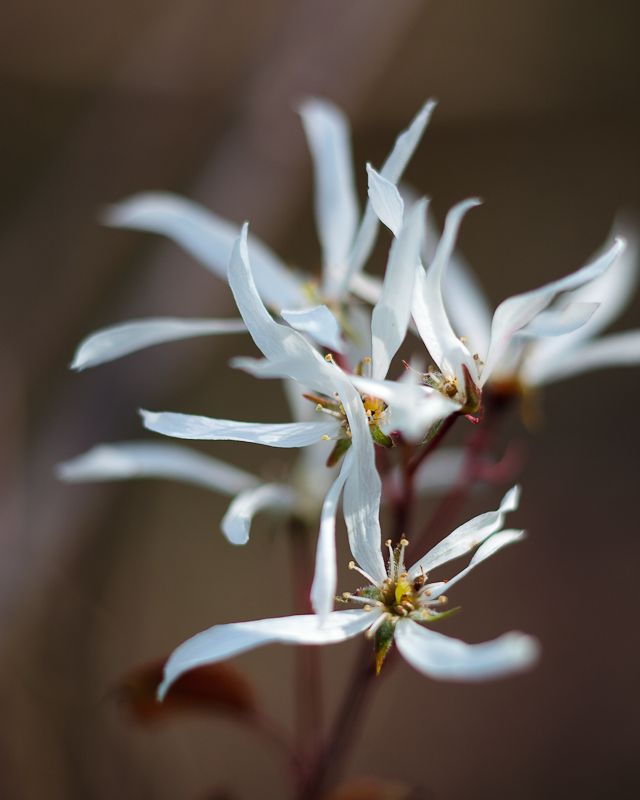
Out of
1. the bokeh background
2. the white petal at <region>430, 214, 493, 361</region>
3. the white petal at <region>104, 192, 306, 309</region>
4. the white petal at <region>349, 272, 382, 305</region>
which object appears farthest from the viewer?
the bokeh background

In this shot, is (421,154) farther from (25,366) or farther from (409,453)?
(409,453)


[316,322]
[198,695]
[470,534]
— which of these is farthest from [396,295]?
[198,695]

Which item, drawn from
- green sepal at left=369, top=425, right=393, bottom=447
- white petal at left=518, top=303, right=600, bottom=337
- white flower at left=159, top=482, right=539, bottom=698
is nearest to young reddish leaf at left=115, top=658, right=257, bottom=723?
white flower at left=159, top=482, right=539, bottom=698

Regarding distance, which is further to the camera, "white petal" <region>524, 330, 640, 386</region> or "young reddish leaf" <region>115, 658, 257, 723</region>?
"white petal" <region>524, 330, 640, 386</region>

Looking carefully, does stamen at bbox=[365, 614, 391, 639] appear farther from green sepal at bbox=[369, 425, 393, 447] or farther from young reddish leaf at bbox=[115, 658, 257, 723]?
young reddish leaf at bbox=[115, 658, 257, 723]

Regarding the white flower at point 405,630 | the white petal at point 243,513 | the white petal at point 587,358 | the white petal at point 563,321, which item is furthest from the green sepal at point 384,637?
the white petal at point 587,358

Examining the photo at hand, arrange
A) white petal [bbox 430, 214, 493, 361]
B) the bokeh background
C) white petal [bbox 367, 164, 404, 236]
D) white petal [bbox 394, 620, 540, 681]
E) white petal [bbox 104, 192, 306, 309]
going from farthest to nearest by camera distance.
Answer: the bokeh background < white petal [bbox 430, 214, 493, 361] < white petal [bbox 104, 192, 306, 309] < white petal [bbox 367, 164, 404, 236] < white petal [bbox 394, 620, 540, 681]

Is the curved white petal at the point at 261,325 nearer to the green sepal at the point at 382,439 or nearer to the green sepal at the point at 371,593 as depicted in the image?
the green sepal at the point at 382,439
